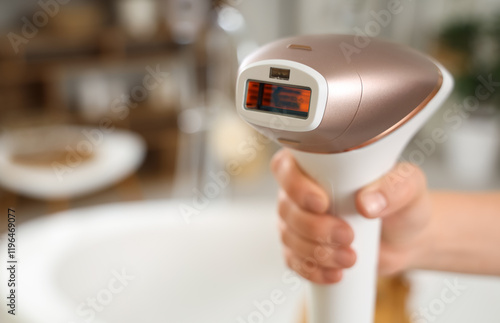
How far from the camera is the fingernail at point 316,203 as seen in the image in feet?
1.43

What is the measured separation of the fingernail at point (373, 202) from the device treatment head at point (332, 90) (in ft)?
0.19

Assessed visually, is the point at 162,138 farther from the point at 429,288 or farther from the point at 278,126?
the point at 278,126

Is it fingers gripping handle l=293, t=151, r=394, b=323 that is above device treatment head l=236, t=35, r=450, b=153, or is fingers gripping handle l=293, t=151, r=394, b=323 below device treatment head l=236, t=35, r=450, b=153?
below

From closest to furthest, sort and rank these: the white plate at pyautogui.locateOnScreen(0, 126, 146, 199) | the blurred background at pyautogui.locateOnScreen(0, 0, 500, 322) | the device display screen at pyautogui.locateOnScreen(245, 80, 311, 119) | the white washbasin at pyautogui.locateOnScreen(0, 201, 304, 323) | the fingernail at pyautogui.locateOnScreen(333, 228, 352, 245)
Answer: the device display screen at pyautogui.locateOnScreen(245, 80, 311, 119) < the fingernail at pyautogui.locateOnScreen(333, 228, 352, 245) < the white washbasin at pyautogui.locateOnScreen(0, 201, 304, 323) < the white plate at pyautogui.locateOnScreen(0, 126, 146, 199) < the blurred background at pyautogui.locateOnScreen(0, 0, 500, 322)

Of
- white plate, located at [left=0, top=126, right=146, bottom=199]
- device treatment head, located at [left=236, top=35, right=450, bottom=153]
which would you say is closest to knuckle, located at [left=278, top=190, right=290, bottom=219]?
device treatment head, located at [left=236, top=35, right=450, bottom=153]

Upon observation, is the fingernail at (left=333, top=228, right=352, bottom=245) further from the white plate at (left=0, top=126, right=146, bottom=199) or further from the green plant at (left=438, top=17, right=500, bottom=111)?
the green plant at (left=438, top=17, right=500, bottom=111)

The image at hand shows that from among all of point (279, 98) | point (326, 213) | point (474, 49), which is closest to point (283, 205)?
point (326, 213)

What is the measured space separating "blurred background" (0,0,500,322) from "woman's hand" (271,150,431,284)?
1.61m

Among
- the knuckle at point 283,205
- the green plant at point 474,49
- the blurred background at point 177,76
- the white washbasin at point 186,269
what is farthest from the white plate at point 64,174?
the green plant at point 474,49

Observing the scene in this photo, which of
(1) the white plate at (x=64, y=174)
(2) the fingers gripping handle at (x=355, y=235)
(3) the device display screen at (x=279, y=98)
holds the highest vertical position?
(3) the device display screen at (x=279, y=98)

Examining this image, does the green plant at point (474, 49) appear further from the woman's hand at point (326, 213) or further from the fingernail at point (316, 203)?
the fingernail at point (316, 203)

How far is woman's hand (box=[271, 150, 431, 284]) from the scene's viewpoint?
436 millimetres

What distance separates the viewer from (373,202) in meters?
0.43

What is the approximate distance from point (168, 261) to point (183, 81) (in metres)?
1.97
